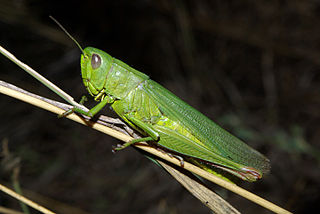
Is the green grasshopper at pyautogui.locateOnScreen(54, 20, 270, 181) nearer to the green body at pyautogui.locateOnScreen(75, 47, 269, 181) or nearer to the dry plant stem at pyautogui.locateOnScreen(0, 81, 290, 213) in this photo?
the green body at pyautogui.locateOnScreen(75, 47, 269, 181)

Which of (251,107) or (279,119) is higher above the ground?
(251,107)

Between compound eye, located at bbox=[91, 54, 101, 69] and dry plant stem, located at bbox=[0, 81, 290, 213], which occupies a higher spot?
compound eye, located at bbox=[91, 54, 101, 69]

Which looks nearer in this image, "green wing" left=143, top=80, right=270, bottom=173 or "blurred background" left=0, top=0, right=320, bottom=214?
"green wing" left=143, top=80, right=270, bottom=173

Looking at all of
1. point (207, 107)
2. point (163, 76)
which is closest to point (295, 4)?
point (207, 107)

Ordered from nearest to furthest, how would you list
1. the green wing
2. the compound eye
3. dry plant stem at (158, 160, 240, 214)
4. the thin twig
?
the thin twig < dry plant stem at (158, 160, 240, 214) < the compound eye < the green wing

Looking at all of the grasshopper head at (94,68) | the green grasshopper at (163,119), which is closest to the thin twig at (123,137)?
the green grasshopper at (163,119)

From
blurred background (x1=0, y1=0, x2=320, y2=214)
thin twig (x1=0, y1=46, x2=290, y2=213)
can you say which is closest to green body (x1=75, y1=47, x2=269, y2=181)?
thin twig (x1=0, y1=46, x2=290, y2=213)

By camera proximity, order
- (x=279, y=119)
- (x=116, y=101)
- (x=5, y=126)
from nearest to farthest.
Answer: (x=116, y=101)
(x=5, y=126)
(x=279, y=119)

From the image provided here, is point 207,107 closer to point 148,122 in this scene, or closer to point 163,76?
point 163,76

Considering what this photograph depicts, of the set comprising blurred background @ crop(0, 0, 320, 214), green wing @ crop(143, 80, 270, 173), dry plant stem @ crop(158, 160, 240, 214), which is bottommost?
dry plant stem @ crop(158, 160, 240, 214)
